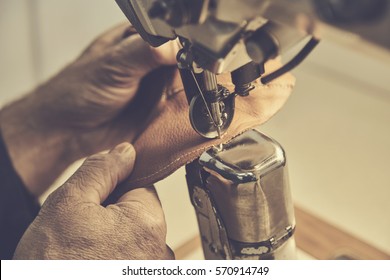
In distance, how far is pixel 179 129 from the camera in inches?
25.7

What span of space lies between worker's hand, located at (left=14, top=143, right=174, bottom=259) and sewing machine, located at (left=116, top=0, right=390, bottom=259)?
0.06 meters

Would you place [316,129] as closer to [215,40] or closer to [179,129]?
[179,129]

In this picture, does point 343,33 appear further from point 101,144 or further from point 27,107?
point 27,107

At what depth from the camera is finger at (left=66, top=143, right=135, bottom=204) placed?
633mm

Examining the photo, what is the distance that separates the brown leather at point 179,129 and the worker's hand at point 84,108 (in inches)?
2.5

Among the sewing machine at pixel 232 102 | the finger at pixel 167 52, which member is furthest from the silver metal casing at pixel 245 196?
the finger at pixel 167 52

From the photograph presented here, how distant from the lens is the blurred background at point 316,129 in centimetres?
102

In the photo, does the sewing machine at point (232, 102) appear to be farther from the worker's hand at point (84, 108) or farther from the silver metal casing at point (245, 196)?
the worker's hand at point (84, 108)

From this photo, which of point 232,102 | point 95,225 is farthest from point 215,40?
point 95,225

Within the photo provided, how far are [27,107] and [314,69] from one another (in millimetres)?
913

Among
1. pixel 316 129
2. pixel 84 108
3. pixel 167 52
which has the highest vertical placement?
pixel 167 52

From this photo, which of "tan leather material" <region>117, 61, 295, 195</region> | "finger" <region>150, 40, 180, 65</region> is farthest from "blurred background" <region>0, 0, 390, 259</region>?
"finger" <region>150, 40, 180, 65</region>

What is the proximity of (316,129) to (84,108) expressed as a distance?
2.14ft

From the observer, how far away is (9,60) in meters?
1.85
